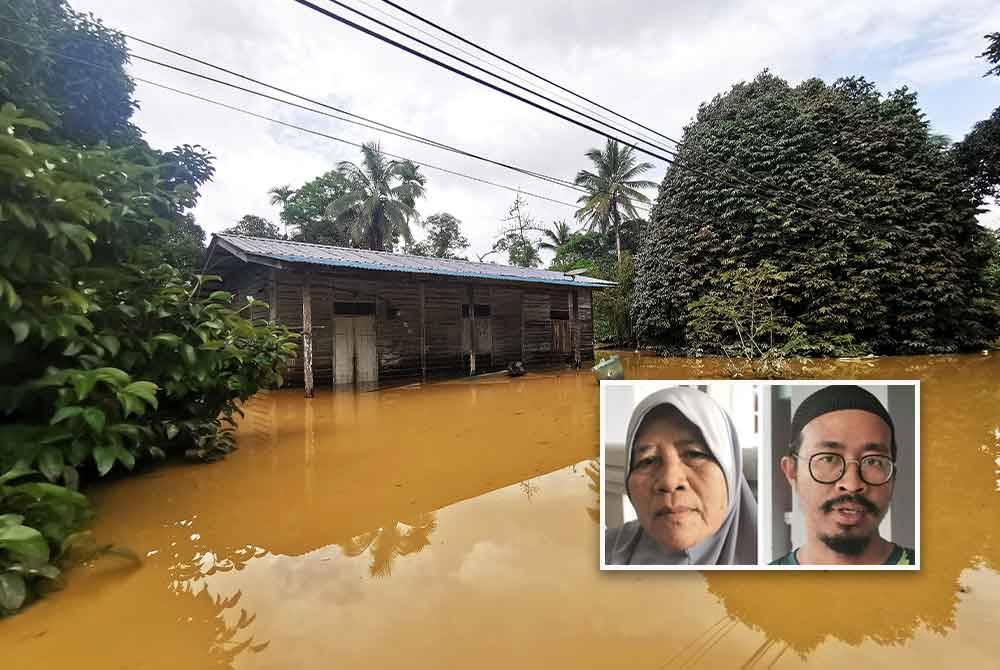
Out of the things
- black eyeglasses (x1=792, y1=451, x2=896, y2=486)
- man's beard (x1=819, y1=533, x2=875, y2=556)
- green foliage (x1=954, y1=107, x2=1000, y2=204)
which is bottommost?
man's beard (x1=819, y1=533, x2=875, y2=556)

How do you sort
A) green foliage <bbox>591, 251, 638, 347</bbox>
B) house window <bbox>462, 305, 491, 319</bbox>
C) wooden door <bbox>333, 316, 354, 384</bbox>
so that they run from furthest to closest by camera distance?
green foliage <bbox>591, 251, 638, 347</bbox> < house window <bbox>462, 305, 491, 319</bbox> < wooden door <bbox>333, 316, 354, 384</bbox>

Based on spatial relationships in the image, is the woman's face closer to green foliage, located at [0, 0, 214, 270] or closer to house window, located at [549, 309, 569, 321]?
green foliage, located at [0, 0, 214, 270]

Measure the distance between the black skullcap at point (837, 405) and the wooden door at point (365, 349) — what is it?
1006cm

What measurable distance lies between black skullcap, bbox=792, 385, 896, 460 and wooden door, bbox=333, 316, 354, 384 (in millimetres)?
9964

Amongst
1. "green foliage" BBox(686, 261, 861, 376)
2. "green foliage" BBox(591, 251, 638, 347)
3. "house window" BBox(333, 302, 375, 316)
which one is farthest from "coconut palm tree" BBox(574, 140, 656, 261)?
"house window" BBox(333, 302, 375, 316)

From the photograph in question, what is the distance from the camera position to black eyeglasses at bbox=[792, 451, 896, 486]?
1433 mm

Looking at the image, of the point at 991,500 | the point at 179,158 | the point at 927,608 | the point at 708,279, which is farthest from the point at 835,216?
the point at 179,158

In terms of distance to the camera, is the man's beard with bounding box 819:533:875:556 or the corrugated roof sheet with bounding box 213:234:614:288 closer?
the man's beard with bounding box 819:533:875:556

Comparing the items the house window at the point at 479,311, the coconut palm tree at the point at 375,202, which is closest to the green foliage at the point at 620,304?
the house window at the point at 479,311

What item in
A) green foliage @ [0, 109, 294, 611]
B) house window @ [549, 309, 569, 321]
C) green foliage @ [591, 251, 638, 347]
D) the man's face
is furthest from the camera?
green foliage @ [591, 251, 638, 347]

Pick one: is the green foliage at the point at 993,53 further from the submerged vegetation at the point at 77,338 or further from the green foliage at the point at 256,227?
the green foliage at the point at 256,227

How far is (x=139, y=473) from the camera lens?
4.25m

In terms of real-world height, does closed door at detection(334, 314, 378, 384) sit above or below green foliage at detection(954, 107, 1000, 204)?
below

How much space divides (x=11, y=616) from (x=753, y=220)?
671 inches
